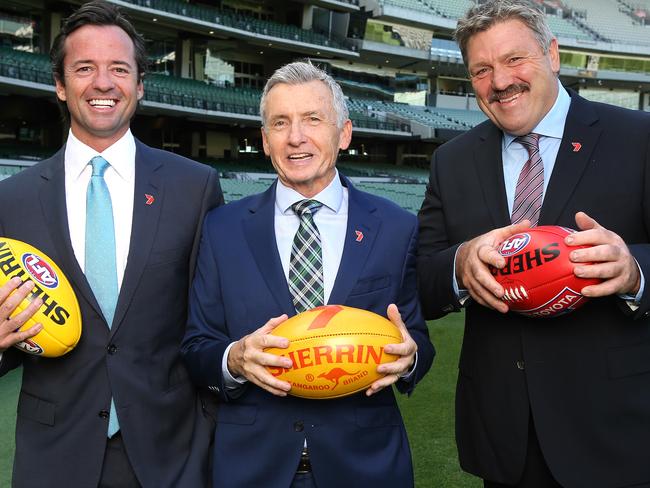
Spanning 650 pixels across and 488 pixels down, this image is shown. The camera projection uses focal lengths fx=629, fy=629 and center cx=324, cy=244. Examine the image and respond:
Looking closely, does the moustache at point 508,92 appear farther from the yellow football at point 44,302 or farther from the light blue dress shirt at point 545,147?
the yellow football at point 44,302

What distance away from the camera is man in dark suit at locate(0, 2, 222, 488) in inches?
80.5

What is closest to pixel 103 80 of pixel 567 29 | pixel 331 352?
pixel 331 352

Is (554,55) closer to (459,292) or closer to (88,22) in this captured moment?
(459,292)

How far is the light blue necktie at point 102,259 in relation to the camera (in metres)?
2.08

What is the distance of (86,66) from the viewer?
2201 mm

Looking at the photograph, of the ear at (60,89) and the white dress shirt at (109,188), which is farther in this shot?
the ear at (60,89)

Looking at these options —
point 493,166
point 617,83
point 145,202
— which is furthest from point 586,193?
point 617,83

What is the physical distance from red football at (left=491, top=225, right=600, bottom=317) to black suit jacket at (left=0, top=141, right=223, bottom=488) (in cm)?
108

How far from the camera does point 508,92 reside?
2.15 m

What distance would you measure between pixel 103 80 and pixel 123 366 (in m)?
0.98

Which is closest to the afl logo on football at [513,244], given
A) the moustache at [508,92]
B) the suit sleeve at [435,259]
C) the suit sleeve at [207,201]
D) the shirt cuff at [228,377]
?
the suit sleeve at [435,259]

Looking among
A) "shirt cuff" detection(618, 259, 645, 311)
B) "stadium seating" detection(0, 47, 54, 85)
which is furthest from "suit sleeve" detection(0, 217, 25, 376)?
"stadium seating" detection(0, 47, 54, 85)

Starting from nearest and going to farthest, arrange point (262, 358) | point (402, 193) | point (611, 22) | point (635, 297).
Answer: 1. point (262, 358)
2. point (635, 297)
3. point (402, 193)
4. point (611, 22)

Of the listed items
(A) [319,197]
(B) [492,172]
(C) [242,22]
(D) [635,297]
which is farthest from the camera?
(C) [242,22]
